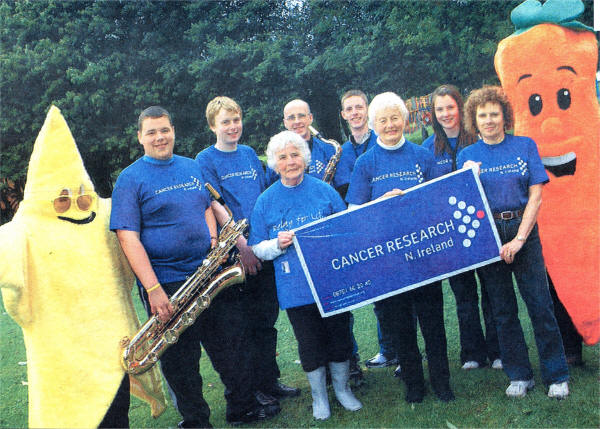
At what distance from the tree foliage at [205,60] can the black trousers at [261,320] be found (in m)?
9.52

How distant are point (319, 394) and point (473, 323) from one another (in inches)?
57.6

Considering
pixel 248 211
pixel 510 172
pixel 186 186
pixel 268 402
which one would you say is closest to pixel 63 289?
pixel 186 186

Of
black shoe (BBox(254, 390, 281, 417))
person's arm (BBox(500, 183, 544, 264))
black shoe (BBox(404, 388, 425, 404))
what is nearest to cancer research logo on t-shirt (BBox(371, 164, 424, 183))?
person's arm (BBox(500, 183, 544, 264))

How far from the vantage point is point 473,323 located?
4875 mm

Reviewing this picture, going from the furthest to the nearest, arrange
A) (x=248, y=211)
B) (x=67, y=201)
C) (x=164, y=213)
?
(x=248, y=211), (x=164, y=213), (x=67, y=201)

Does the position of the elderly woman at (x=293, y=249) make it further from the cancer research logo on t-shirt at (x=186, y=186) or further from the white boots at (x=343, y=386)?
the cancer research logo on t-shirt at (x=186, y=186)

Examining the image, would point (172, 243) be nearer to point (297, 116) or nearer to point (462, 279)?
point (297, 116)

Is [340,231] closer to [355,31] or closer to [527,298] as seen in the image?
[527,298]

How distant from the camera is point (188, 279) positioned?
4.09m

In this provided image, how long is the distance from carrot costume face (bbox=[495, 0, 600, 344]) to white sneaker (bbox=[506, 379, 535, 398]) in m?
0.79

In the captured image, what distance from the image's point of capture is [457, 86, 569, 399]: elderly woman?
13.3ft

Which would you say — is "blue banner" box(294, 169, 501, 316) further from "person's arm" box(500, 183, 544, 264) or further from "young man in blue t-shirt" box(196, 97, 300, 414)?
"young man in blue t-shirt" box(196, 97, 300, 414)

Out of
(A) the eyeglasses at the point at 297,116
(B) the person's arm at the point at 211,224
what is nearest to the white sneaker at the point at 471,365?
(B) the person's arm at the point at 211,224

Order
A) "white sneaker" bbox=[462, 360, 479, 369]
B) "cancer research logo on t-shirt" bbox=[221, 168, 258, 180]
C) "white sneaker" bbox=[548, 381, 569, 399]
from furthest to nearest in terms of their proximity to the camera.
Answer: "white sneaker" bbox=[462, 360, 479, 369] → "cancer research logo on t-shirt" bbox=[221, 168, 258, 180] → "white sneaker" bbox=[548, 381, 569, 399]
